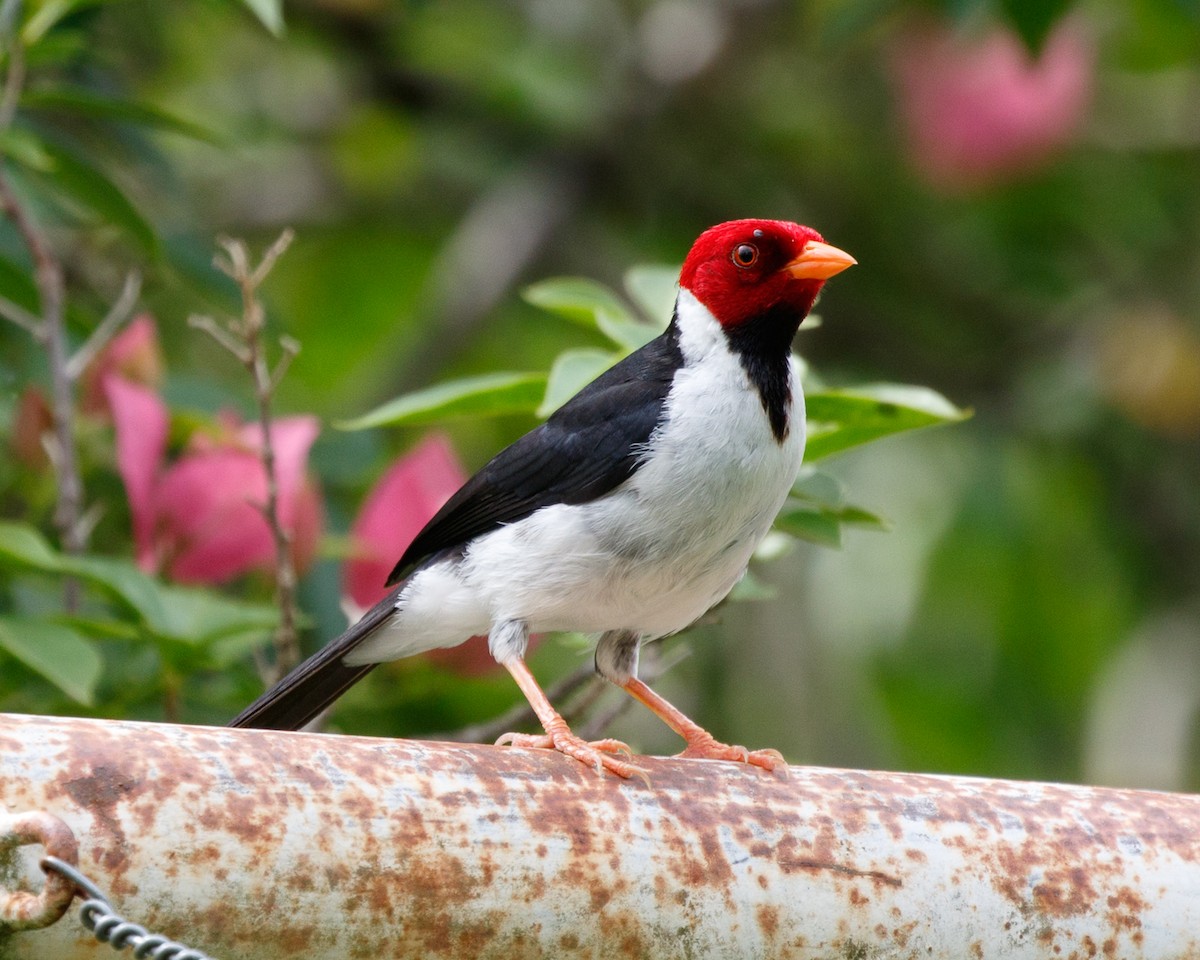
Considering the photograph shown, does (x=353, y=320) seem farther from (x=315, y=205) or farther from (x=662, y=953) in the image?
(x=662, y=953)

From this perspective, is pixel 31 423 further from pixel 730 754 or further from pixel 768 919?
pixel 768 919

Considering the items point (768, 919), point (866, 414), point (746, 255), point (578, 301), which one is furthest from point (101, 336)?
point (768, 919)

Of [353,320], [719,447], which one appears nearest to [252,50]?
[353,320]

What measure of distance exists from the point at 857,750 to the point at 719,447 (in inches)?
135

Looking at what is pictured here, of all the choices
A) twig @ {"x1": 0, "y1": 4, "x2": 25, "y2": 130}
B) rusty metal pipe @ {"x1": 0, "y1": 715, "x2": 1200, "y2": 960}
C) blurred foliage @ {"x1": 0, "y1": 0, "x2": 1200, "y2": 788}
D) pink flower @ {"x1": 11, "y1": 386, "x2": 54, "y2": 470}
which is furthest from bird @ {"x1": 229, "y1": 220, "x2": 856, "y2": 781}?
blurred foliage @ {"x1": 0, "y1": 0, "x2": 1200, "y2": 788}

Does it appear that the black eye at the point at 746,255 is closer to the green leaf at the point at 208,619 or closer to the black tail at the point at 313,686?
the black tail at the point at 313,686

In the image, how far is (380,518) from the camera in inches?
130

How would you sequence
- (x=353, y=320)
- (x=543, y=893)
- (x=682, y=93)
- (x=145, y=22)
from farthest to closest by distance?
1. (x=353, y=320)
2. (x=682, y=93)
3. (x=145, y=22)
4. (x=543, y=893)

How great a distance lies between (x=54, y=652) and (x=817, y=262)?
56.1 inches

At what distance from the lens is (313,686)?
111 inches

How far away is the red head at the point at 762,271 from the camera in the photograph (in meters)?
2.85

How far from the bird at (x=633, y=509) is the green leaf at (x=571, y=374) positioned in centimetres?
10

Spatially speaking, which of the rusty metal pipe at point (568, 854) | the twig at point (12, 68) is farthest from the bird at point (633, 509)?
the twig at point (12, 68)

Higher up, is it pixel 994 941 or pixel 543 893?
pixel 543 893
